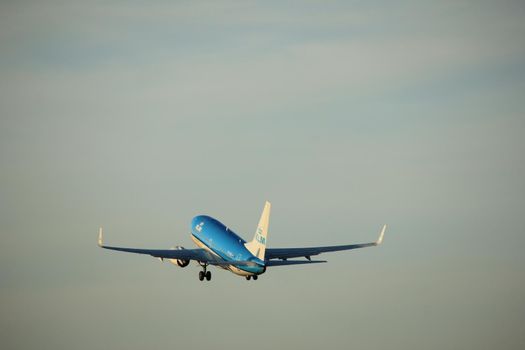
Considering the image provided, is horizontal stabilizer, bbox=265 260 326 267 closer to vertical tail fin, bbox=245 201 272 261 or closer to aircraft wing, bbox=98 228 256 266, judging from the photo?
vertical tail fin, bbox=245 201 272 261

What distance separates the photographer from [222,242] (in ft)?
425

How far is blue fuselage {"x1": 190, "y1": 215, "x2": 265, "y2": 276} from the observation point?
120794 millimetres

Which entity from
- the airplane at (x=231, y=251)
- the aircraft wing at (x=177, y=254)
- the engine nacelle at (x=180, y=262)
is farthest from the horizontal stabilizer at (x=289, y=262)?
the engine nacelle at (x=180, y=262)

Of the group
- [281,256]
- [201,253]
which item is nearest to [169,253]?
[201,253]

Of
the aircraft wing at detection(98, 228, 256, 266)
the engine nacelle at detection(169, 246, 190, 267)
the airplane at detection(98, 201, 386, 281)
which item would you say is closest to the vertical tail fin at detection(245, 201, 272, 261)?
the airplane at detection(98, 201, 386, 281)

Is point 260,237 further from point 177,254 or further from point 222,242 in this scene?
point 177,254

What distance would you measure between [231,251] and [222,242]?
408 cm

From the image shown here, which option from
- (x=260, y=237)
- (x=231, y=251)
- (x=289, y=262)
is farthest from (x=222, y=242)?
(x=289, y=262)

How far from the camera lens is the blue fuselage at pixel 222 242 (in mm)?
120794

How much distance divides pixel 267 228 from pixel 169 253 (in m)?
17.5

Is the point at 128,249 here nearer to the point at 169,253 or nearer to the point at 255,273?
the point at 169,253

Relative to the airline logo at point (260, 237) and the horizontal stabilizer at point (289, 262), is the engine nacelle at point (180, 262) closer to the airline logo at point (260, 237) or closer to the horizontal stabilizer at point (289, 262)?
the airline logo at point (260, 237)

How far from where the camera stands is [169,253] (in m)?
130

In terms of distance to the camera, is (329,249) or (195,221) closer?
(329,249)
